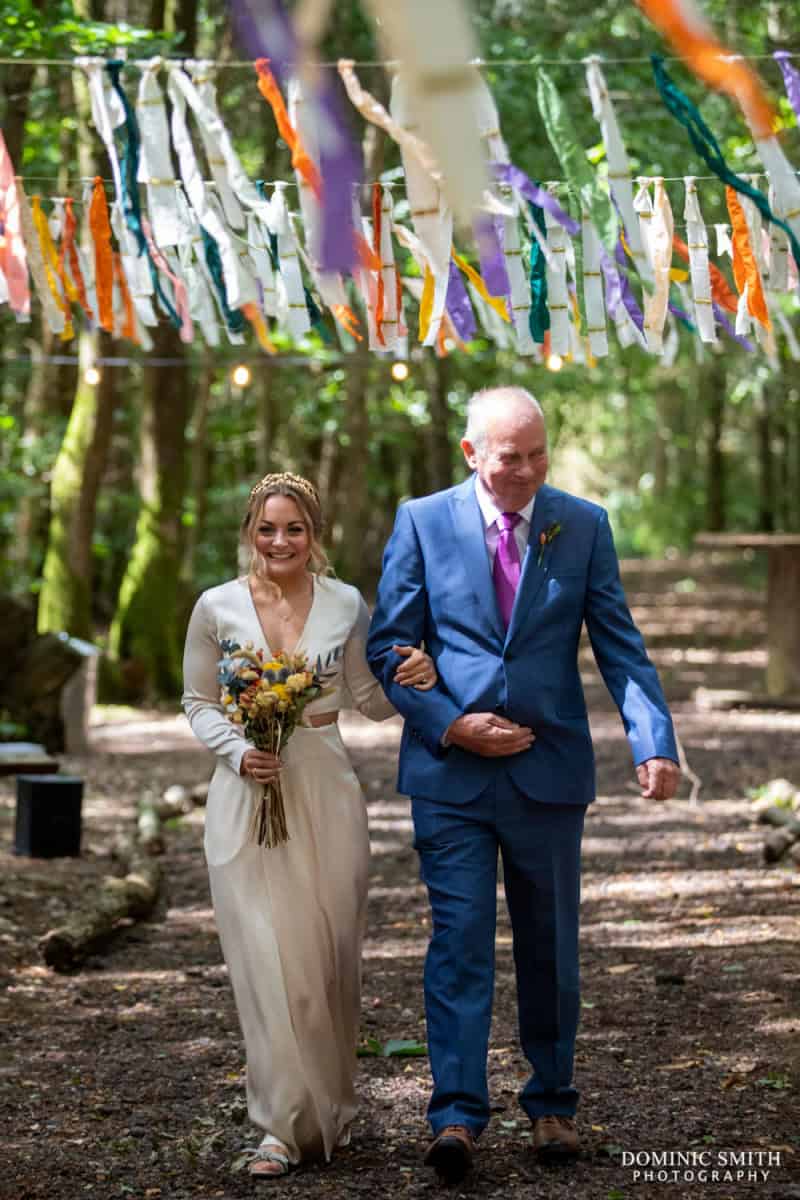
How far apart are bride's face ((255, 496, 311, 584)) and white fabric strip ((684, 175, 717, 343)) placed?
262 cm

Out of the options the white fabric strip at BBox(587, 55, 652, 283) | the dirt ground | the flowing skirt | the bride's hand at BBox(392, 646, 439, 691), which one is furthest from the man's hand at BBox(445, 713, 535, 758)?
the white fabric strip at BBox(587, 55, 652, 283)

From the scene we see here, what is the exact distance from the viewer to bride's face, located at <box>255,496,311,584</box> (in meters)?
4.78

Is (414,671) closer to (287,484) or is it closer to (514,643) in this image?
(514,643)

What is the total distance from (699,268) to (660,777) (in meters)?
3.09

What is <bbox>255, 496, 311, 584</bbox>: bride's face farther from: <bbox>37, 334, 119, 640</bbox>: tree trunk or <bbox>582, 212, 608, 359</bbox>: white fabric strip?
<bbox>37, 334, 119, 640</bbox>: tree trunk

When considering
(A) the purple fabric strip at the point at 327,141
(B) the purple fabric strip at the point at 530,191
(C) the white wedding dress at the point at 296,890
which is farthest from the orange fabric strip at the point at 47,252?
(A) the purple fabric strip at the point at 327,141

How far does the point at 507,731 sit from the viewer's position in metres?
4.48

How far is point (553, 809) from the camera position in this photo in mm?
4578

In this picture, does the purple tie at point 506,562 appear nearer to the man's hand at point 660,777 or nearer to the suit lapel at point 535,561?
the suit lapel at point 535,561

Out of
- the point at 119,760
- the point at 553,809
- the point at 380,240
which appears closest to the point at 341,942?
the point at 553,809

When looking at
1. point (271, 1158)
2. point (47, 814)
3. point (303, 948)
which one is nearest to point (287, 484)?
point (303, 948)

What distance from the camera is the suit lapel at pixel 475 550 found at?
463 cm

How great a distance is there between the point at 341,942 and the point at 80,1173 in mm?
943

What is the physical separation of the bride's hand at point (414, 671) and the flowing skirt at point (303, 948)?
0.36 m
